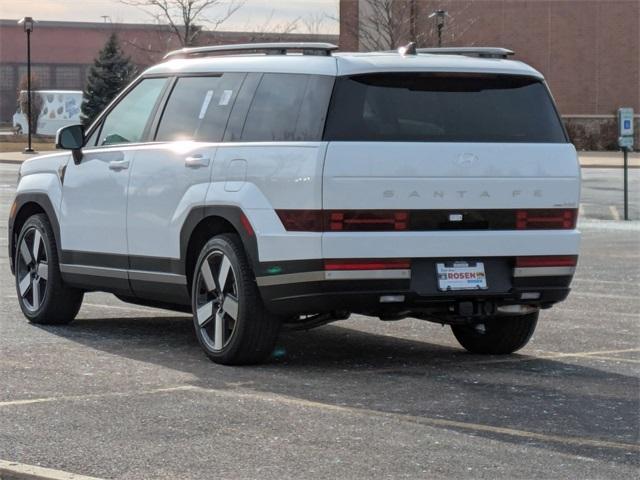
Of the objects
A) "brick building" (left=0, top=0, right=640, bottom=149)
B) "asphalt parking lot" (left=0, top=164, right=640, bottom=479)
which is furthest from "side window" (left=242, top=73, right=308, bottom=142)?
"brick building" (left=0, top=0, right=640, bottom=149)

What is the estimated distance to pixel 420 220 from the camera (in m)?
8.91

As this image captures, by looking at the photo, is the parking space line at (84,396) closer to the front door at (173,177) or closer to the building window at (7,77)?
the front door at (173,177)

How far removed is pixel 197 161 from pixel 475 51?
1.98 metres

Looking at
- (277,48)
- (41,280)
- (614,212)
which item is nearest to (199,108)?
(277,48)

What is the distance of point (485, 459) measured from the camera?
665 centimetres

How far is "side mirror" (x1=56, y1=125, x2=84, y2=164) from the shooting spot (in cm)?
1082

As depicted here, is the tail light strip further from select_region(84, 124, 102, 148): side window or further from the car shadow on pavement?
select_region(84, 124, 102, 148): side window

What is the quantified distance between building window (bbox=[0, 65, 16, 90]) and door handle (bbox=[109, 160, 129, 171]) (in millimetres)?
104938

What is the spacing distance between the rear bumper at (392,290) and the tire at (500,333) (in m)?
0.70

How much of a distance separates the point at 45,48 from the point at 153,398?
350 ft

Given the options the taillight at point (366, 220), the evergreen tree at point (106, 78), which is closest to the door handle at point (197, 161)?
the taillight at point (366, 220)

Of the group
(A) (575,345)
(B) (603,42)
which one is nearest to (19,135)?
(B) (603,42)

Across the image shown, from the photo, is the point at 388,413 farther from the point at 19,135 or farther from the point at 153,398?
the point at 19,135

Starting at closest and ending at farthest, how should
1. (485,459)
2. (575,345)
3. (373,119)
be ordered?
1. (485,459)
2. (373,119)
3. (575,345)
